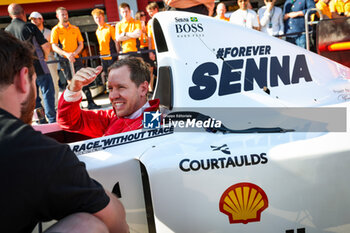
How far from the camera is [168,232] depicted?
4.21ft

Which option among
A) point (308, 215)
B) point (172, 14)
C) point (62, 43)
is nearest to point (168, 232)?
point (308, 215)

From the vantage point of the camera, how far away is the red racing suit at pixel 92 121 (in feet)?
5.57

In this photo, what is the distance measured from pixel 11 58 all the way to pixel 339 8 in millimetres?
5664

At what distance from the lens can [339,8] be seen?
4.98 metres

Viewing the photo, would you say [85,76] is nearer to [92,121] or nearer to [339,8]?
[92,121]

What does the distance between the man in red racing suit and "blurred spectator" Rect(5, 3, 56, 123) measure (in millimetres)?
1824

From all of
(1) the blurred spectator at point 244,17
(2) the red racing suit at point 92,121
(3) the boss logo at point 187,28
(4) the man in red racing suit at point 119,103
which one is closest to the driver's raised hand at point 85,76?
(4) the man in red racing suit at point 119,103

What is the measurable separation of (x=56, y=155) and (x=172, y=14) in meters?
1.25

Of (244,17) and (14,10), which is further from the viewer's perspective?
(244,17)

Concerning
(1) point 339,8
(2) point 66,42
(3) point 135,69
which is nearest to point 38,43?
(2) point 66,42

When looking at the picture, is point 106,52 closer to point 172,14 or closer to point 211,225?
point 172,14

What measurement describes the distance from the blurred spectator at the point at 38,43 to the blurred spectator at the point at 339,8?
16.0 ft

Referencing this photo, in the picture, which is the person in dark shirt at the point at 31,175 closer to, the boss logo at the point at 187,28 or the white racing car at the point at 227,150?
the white racing car at the point at 227,150

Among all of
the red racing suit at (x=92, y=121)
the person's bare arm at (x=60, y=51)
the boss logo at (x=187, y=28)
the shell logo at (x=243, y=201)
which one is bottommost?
the shell logo at (x=243, y=201)
